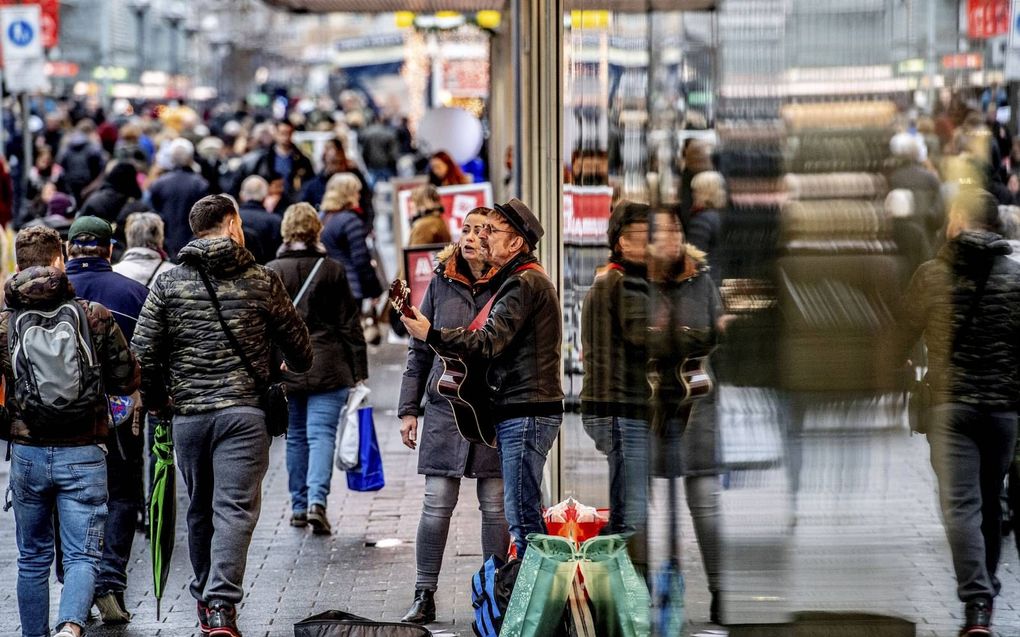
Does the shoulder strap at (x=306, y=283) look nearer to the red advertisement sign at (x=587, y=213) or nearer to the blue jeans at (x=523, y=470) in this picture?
the red advertisement sign at (x=587, y=213)

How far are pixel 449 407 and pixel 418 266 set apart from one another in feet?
17.4

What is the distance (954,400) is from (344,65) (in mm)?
43715

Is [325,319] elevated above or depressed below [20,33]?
below

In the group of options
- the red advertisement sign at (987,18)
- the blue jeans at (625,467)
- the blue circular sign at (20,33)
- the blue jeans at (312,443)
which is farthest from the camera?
the blue circular sign at (20,33)

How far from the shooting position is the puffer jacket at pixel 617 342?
5.25 meters

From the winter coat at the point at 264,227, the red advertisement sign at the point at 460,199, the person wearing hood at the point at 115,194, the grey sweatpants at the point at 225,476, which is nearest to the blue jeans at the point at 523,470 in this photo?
the grey sweatpants at the point at 225,476

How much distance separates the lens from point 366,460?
8.91 m

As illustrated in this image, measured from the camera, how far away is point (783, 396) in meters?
4.10

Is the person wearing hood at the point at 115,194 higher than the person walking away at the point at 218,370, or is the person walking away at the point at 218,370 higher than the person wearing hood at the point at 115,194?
the person wearing hood at the point at 115,194

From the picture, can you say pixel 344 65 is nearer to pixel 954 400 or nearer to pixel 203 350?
pixel 203 350

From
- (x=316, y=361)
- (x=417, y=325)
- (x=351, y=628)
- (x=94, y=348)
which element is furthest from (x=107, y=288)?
(x=351, y=628)

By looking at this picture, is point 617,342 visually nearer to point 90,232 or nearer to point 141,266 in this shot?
point 90,232

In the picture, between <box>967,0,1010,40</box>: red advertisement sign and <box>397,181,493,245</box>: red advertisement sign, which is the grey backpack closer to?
<box>967,0,1010,40</box>: red advertisement sign

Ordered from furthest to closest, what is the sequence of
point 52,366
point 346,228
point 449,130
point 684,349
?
1. point 449,130
2. point 346,228
3. point 52,366
4. point 684,349
